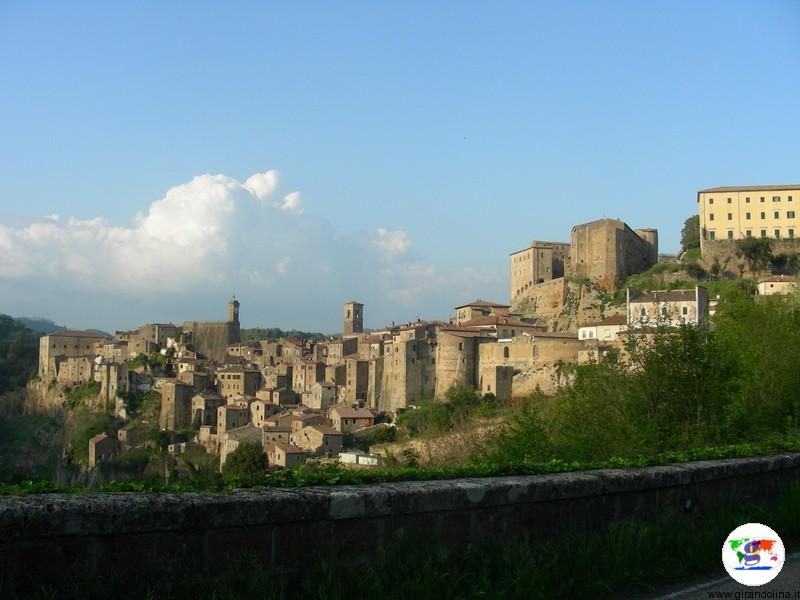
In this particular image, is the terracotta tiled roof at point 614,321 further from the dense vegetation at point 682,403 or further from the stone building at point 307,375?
the dense vegetation at point 682,403

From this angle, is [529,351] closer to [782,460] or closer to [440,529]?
[782,460]

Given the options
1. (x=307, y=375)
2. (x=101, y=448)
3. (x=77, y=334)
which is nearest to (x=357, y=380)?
(x=307, y=375)

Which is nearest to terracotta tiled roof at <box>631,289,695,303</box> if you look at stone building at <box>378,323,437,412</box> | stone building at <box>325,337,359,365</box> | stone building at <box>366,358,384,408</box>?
stone building at <box>378,323,437,412</box>

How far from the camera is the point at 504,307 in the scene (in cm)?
9725

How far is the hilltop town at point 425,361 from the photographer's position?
226ft

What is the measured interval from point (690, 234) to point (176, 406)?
5851cm

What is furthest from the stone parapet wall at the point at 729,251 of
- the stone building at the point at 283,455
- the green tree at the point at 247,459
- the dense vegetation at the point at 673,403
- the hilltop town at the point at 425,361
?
the dense vegetation at the point at 673,403

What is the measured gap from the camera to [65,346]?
412 ft

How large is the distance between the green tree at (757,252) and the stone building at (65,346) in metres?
88.3

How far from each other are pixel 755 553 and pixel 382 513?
3.47 m

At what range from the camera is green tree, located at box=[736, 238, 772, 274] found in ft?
247

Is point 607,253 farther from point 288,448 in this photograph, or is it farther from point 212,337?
point 212,337

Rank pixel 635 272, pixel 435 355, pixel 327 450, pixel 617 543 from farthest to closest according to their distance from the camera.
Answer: pixel 635 272
pixel 435 355
pixel 327 450
pixel 617 543

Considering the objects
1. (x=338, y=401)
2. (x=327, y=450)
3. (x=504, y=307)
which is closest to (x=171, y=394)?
(x=338, y=401)
